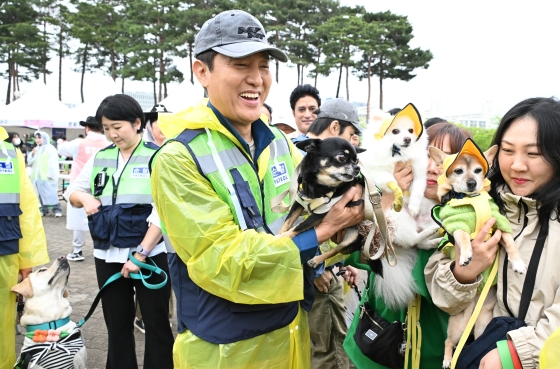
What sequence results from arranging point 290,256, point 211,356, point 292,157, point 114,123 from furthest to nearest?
point 114,123 < point 292,157 < point 211,356 < point 290,256

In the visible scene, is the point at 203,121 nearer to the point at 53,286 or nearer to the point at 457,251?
the point at 457,251

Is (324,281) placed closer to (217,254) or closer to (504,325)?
(504,325)

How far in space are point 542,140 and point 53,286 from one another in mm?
3511

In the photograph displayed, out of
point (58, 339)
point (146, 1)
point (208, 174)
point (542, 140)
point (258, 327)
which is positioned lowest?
point (58, 339)

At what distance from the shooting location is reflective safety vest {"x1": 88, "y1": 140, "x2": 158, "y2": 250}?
11.1ft

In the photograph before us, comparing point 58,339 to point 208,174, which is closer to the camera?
point 208,174

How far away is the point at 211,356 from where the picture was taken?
1844mm

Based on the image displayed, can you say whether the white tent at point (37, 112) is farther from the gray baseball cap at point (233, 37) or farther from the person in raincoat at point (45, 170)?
the gray baseball cap at point (233, 37)

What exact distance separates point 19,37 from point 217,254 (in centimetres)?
4513

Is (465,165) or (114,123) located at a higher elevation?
(114,123)

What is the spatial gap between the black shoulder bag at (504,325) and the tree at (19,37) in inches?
1755

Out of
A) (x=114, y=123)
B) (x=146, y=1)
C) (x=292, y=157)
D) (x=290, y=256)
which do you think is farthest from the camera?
(x=146, y=1)

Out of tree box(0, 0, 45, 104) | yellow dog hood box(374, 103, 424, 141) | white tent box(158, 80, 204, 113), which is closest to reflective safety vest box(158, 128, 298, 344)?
yellow dog hood box(374, 103, 424, 141)

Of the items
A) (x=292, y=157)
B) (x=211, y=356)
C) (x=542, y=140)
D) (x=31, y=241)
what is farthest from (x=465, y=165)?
(x=31, y=241)
